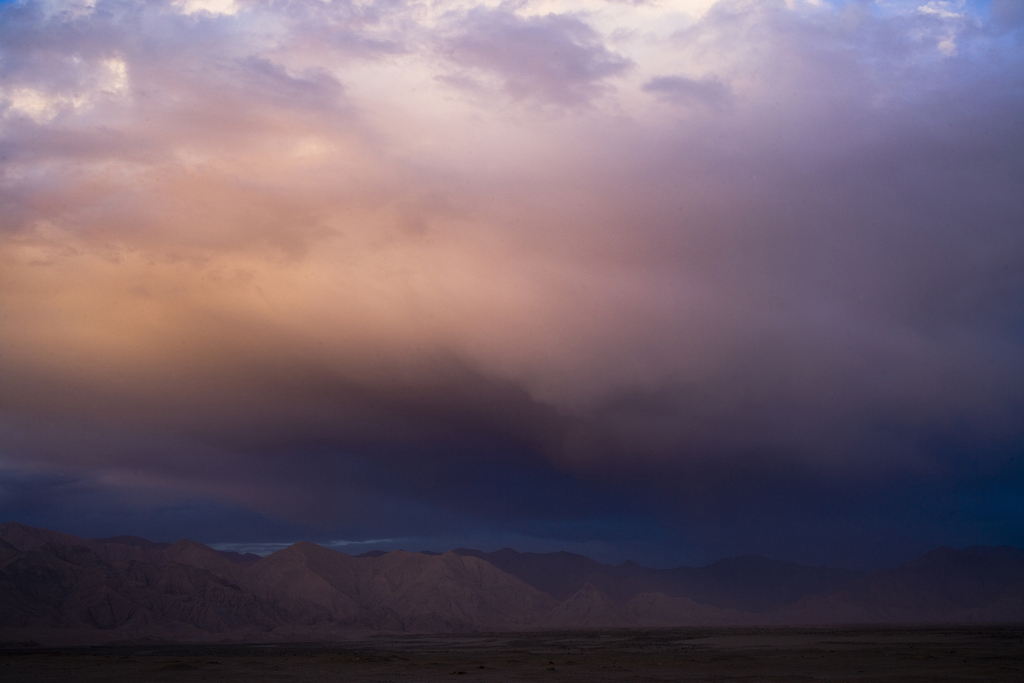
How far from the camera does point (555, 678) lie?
158 ft

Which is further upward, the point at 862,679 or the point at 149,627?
the point at 862,679

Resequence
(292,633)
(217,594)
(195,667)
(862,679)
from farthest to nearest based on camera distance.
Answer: (217,594) → (292,633) → (195,667) → (862,679)

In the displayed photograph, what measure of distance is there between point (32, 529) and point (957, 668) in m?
208

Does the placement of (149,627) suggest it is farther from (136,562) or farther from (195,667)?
(195,667)

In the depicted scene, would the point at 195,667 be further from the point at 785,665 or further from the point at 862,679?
the point at 862,679

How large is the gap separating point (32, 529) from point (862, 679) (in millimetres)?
206582

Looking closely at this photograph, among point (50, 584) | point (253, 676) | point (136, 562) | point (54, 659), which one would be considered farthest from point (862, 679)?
point (136, 562)

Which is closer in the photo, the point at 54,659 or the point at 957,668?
the point at 957,668

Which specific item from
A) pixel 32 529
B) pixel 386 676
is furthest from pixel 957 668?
pixel 32 529

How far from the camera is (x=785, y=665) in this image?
56156 mm

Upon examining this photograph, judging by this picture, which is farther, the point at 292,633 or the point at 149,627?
the point at 292,633

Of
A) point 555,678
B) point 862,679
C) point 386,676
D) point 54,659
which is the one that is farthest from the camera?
point 54,659

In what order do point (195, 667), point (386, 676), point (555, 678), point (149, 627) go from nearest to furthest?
1. point (555, 678)
2. point (386, 676)
3. point (195, 667)
4. point (149, 627)

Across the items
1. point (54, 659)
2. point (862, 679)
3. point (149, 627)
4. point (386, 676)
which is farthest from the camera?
point (149, 627)
